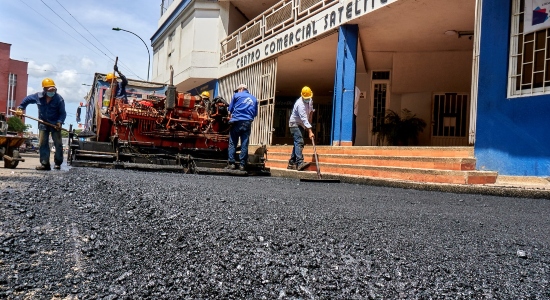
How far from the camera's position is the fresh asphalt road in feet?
6.54

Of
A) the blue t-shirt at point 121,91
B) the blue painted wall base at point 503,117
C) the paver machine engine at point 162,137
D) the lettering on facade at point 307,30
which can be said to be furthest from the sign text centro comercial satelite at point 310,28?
the blue t-shirt at point 121,91

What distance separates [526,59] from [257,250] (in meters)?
5.67

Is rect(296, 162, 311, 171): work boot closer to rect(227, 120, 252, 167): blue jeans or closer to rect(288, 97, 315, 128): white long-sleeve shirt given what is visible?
rect(288, 97, 315, 128): white long-sleeve shirt

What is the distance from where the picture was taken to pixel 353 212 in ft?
12.1

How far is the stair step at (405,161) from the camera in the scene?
6.12 meters

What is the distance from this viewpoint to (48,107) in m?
7.95

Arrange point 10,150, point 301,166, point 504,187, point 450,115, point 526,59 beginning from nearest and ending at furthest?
point 504,187 < point 526,59 < point 301,166 < point 10,150 < point 450,115

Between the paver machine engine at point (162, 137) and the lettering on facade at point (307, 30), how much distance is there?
11.1ft

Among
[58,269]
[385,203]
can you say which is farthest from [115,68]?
[58,269]

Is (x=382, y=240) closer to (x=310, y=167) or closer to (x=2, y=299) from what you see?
(x=2, y=299)

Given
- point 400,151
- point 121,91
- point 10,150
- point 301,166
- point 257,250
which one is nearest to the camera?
point 257,250

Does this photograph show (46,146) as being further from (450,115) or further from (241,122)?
(450,115)

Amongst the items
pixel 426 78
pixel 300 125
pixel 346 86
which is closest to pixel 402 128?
pixel 426 78

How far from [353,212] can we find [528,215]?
5.64 ft
